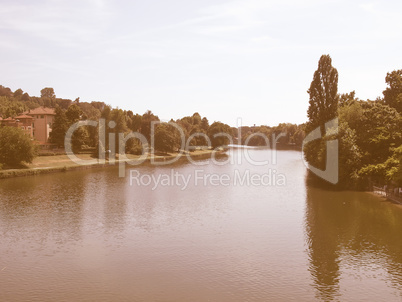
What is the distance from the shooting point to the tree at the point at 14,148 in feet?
274

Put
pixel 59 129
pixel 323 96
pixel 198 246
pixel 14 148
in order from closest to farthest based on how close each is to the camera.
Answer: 1. pixel 198 246
2. pixel 323 96
3. pixel 14 148
4. pixel 59 129

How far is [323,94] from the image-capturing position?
8131 cm

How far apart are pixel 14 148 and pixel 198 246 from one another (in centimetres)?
6456

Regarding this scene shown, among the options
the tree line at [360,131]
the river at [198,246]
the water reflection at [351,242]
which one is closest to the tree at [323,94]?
the tree line at [360,131]

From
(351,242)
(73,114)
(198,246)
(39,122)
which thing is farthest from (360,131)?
(39,122)

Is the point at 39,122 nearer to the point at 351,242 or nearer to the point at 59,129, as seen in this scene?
the point at 59,129

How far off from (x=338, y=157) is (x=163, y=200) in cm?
3259

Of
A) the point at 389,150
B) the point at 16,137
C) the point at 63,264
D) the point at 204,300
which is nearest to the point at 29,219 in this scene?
the point at 63,264

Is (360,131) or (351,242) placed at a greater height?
(360,131)

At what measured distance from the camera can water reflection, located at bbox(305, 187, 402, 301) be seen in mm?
28172

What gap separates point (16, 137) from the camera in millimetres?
85500

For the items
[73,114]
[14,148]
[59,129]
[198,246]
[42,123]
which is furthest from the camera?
[42,123]

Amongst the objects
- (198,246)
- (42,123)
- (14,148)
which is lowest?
(198,246)

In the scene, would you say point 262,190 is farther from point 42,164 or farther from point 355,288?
point 42,164
